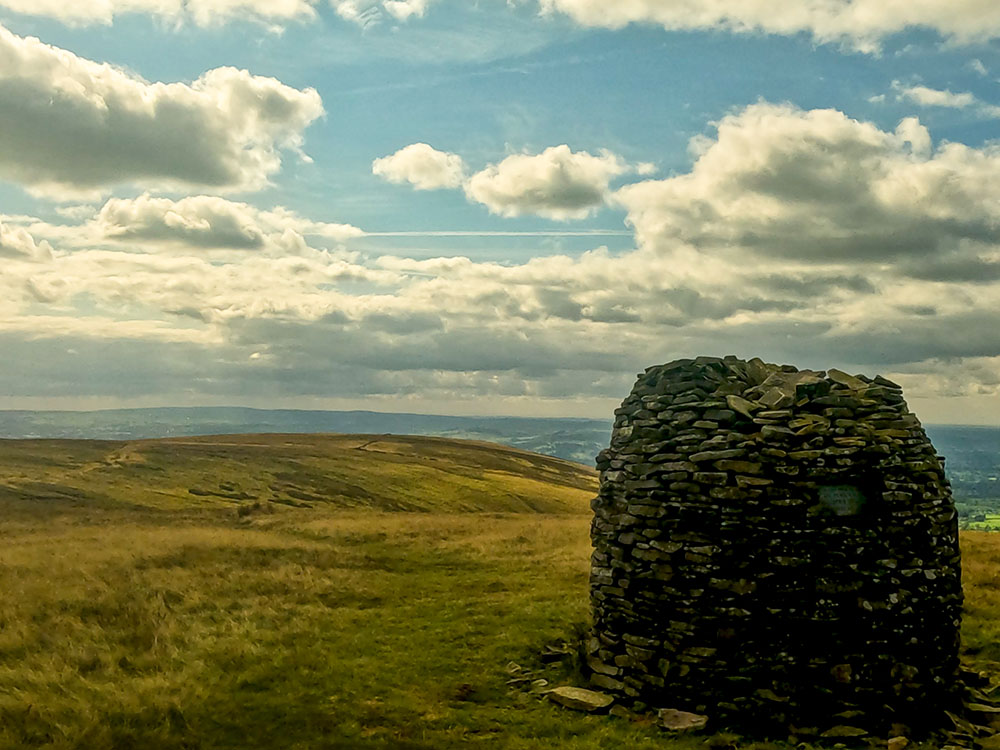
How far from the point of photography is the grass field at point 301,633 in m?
10.7

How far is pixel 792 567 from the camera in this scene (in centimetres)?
1125

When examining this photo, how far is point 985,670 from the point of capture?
1322 centimetres

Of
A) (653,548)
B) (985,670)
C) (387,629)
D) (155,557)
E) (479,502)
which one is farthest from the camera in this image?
(479,502)

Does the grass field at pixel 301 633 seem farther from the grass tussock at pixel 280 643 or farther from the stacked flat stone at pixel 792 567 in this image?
the stacked flat stone at pixel 792 567

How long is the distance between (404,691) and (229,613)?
6.05 m

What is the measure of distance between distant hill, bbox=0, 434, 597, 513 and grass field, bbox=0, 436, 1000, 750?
16.5 metres

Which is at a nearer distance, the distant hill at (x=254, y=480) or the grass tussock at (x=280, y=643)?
the grass tussock at (x=280, y=643)

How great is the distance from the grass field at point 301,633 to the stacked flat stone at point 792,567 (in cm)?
147

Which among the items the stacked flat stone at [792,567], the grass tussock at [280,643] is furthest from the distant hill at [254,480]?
the stacked flat stone at [792,567]

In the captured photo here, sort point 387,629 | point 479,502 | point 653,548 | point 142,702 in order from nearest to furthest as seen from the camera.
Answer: point 142,702, point 653,548, point 387,629, point 479,502

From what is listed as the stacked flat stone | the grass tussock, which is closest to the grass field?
the grass tussock

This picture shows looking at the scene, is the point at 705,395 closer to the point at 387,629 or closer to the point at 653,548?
the point at 653,548

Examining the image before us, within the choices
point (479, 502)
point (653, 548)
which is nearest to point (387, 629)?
point (653, 548)

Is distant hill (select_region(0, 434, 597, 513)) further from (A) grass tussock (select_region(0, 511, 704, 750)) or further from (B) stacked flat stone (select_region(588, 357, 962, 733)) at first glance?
(B) stacked flat stone (select_region(588, 357, 962, 733))
